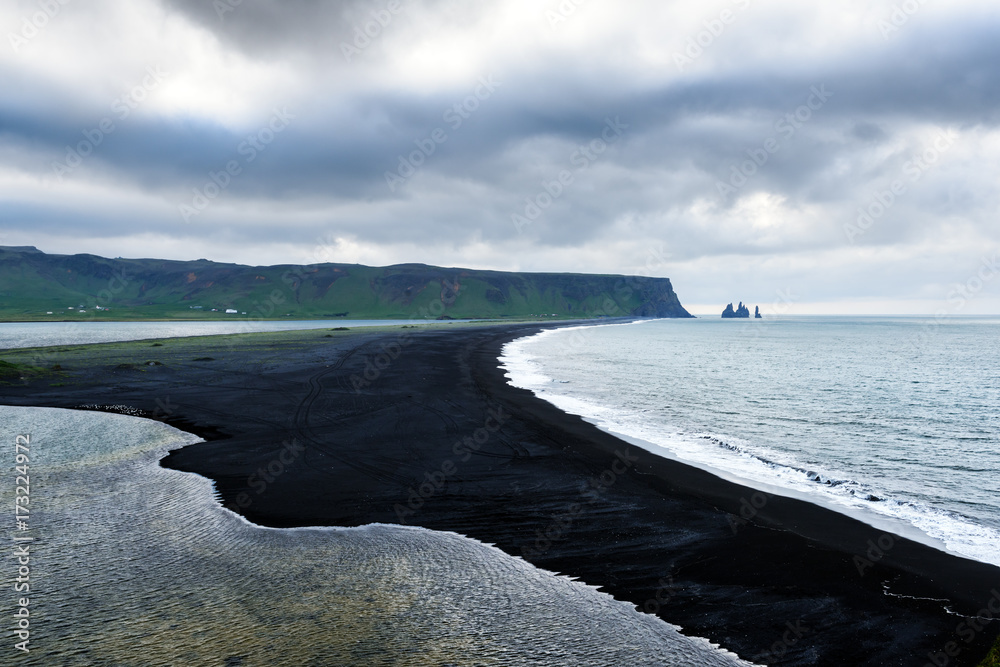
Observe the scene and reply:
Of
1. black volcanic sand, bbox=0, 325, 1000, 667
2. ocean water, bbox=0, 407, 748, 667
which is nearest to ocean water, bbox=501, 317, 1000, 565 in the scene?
black volcanic sand, bbox=0, 325, 1000, 667

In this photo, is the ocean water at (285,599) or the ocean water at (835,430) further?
the ocean water at (835,430)

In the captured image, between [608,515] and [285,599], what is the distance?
750 centimetres

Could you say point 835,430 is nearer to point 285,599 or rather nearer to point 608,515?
point 608,515

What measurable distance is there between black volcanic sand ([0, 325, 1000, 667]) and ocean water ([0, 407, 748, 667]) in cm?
78

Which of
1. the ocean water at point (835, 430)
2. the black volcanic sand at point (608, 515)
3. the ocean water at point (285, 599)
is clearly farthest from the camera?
the ocean water at point (835, 430)

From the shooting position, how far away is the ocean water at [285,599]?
→ 277 inches

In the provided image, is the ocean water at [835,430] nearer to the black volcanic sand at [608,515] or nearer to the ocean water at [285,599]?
the black volcanic sand at [608,515]

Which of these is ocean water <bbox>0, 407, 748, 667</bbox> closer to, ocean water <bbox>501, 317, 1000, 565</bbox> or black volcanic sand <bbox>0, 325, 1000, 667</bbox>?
black volcanic sand <bbox>0, 325, 1000, 667</bbox>

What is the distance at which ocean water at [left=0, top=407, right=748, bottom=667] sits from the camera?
7.04m

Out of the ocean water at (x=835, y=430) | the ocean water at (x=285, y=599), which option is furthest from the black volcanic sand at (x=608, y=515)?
the ocean water at (x=835, y=430)

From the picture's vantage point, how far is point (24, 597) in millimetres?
8414

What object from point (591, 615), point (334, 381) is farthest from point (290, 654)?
point (334, 381)

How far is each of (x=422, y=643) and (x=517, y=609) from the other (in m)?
1.81

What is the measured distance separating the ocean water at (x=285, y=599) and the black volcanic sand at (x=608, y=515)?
78cm
